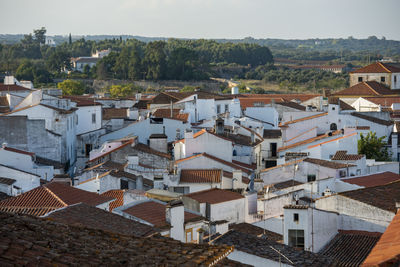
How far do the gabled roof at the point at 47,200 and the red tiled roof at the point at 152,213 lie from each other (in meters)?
1.22

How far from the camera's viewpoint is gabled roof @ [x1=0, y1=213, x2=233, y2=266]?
7.08 meters

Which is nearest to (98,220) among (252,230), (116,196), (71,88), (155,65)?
(252,230)

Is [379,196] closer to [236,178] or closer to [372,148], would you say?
[236,178]

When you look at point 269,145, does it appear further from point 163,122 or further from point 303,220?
point 303,220

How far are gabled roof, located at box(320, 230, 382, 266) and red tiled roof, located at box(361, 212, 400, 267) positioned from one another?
144 inches

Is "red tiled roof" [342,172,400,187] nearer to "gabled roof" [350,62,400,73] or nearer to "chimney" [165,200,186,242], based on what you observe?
"chimney" [165,200,186,242]

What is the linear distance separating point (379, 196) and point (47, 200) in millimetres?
7463

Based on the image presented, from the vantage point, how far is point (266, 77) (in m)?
109

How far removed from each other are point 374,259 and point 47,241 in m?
3.72

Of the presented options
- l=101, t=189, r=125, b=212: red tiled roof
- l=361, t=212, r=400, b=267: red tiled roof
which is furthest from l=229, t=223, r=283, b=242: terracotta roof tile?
l=361, t=212, r=400, b=267: red tiled roof

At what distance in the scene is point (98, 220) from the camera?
14.5 m

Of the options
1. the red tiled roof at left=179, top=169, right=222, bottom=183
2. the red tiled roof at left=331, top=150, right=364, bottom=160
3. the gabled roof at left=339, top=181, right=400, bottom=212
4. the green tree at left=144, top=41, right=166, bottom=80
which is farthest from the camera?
the green tree at left=144, top=41, right=166, bottom=80

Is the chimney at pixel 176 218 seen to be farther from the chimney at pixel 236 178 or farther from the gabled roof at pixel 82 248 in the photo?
the chimney at pixel 236 178

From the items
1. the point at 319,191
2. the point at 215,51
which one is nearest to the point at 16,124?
the point at 319,191
